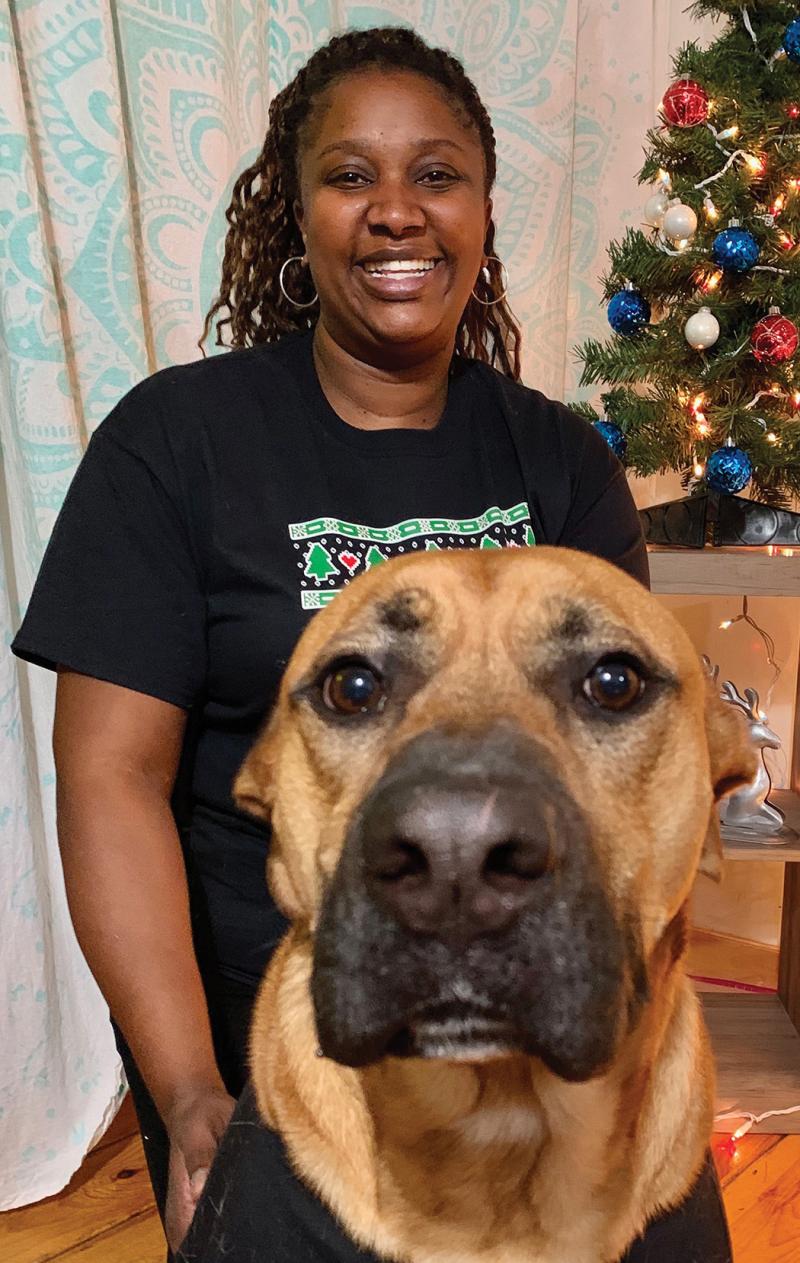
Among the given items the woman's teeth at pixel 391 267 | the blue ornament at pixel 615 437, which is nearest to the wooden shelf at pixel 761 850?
the blue ornament at pixel 615 437

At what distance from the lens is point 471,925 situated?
76 centimetres

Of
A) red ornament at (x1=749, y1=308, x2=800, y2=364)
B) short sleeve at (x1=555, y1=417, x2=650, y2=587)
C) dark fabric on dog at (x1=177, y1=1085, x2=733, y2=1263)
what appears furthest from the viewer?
red ornament at (x1=749, y1=308, x2=800, y2=364)

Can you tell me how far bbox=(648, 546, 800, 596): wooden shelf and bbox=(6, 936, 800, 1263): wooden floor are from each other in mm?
1131

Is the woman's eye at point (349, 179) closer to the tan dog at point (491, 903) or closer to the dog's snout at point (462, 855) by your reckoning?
the tan dog at point (491, 903)

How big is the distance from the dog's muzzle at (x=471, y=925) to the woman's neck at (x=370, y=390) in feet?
2.84

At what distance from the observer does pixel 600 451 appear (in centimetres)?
170

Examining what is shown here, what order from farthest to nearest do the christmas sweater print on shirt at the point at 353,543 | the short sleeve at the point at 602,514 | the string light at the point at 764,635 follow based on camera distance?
the string light at the point at 764,635 → the short sleeve at the point at 602,514 → the christmas sweater print on shirt at the point at 353,543

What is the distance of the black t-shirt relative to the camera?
138cm

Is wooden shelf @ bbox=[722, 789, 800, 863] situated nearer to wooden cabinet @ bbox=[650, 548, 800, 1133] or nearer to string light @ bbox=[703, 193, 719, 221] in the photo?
wooden cabinet @ bbox=[650, 548, 800, 1133]

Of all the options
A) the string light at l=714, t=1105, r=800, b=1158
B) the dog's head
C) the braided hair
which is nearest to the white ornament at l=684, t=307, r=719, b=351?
the braided hair

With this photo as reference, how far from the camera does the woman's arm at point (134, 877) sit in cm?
128

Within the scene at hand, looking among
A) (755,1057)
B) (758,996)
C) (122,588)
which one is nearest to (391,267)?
(122,588)

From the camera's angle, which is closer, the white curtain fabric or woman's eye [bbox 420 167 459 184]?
woman's eye [bbox 420 167 459 184]

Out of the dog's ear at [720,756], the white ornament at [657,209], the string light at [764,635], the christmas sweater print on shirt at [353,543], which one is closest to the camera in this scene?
the dog's ear at [720,756]
